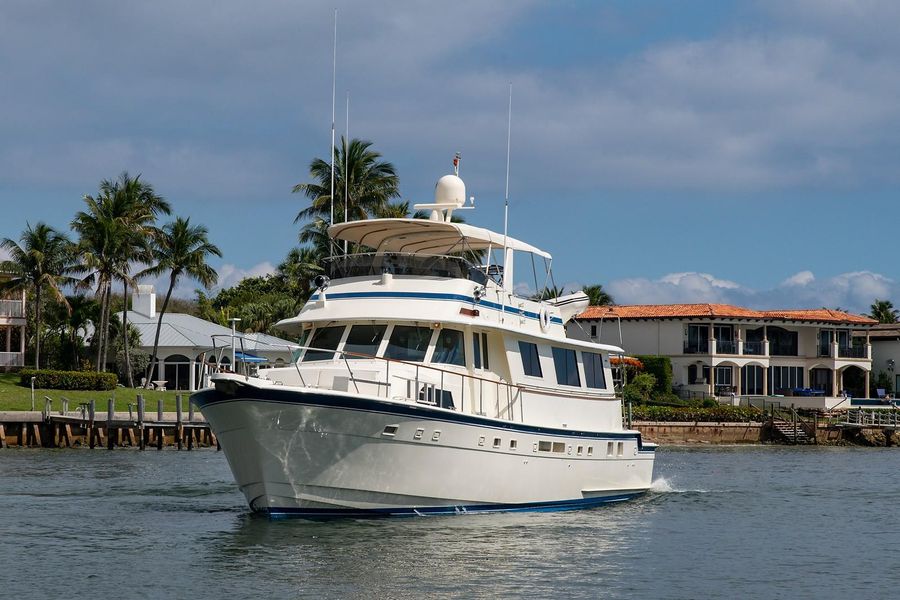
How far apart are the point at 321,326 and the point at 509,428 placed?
4.12m

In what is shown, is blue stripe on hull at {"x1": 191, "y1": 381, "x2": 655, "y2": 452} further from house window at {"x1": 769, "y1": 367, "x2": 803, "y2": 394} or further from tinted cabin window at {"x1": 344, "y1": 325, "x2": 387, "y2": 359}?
house window at {"x1": 769, "y1": 367, "x2": 803, "y2": 394}

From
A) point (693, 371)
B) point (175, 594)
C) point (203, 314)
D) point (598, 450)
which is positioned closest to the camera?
point (175, 594)

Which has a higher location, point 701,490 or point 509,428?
point 509,428

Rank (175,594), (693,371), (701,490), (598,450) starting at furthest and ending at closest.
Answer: (693,371) → (701,490) → (598,450) → (175,594)

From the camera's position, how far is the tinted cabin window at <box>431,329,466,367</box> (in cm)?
2228

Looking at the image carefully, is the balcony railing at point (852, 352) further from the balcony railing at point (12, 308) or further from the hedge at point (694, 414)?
the balcony railing at point (12, 308)

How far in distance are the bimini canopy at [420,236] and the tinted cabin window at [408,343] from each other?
218cm

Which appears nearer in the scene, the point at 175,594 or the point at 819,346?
the point at 175,594

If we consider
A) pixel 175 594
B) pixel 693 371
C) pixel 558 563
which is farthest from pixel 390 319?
pixel 693 371

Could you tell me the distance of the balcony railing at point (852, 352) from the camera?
252 ft

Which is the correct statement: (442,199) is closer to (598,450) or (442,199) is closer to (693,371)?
(598,450)

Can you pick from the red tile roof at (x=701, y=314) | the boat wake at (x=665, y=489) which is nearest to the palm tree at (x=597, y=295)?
the red tile roof at (x=701, y=314)

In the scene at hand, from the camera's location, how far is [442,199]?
25.5 m

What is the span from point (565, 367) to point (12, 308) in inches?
1690
